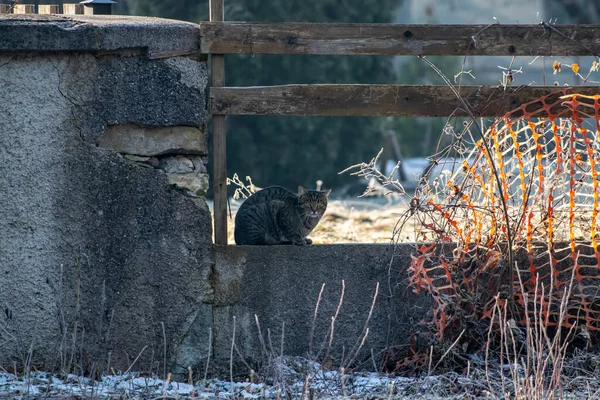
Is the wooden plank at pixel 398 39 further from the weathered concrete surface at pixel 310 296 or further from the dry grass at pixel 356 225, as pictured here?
the dry grass at pixel 356 225

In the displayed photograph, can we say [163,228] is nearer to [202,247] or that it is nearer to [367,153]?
[202,247]

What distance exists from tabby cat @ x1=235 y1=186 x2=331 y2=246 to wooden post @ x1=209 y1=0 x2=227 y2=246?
61cm

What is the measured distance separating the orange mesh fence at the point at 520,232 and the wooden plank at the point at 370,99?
0.10 meters

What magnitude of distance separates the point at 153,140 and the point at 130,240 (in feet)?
1.78

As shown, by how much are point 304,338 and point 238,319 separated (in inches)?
14.9

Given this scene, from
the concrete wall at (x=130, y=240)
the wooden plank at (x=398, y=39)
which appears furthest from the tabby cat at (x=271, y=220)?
the wooden plank at (x=398, y=39)

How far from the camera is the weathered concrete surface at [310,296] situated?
4465mm

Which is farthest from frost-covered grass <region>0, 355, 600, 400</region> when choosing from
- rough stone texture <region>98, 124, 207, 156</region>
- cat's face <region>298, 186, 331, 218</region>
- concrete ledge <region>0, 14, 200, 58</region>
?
concrete ledge <region>0, 14, 200, 58</region>

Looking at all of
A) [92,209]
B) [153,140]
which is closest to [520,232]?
[153,140]

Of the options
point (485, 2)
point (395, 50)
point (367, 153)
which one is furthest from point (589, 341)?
point (485, 2)

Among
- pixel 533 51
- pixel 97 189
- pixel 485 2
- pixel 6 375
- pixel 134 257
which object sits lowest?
pixel 6 375

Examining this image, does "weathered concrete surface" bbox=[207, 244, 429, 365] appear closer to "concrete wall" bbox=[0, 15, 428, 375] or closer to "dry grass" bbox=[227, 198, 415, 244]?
"concrete wall" bbox=[0, 15, 428, 375]

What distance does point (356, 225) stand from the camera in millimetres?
8922

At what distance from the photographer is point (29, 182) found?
4.18 meters
